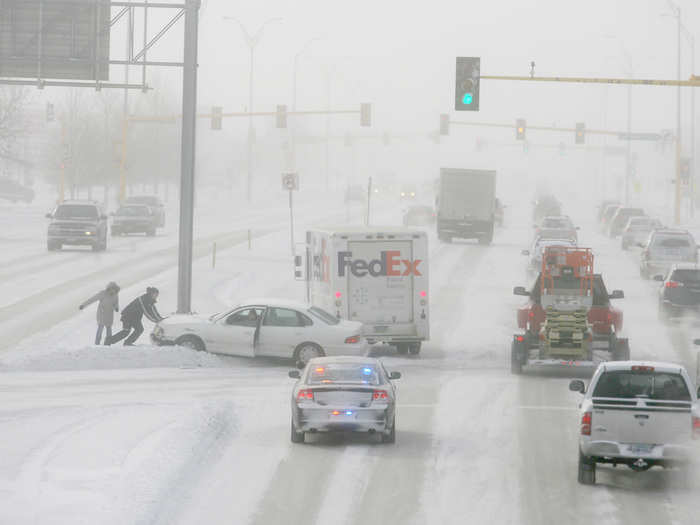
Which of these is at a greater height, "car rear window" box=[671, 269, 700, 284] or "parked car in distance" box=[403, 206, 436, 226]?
"parked car in distance" box=[403, 206, 436, 226]

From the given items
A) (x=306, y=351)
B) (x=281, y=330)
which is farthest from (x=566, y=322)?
(x=281, y=330)

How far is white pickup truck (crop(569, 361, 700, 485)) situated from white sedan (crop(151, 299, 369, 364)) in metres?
11.6

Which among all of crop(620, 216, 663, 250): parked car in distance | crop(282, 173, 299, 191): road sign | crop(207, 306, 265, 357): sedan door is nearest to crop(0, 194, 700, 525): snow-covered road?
crop(207, 306, 265, 357): sedan door

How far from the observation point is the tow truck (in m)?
25.3

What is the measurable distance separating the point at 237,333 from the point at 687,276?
1407 cm

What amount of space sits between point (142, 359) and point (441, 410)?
755cm

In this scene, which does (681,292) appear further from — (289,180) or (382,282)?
(289,180)

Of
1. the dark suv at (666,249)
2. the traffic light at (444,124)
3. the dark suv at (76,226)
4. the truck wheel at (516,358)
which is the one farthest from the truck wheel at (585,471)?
the traffic light at (444,124)

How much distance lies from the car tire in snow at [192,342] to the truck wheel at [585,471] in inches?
508

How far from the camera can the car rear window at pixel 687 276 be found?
35625mm

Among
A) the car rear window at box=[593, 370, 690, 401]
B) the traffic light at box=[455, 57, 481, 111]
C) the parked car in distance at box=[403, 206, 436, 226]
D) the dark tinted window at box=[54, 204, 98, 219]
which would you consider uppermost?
the traffic light at box=[455, 57, 481, 111]

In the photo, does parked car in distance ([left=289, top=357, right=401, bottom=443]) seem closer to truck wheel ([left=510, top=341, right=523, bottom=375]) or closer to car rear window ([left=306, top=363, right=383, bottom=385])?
car rear window ([left=306, top=363, right=383, bottom=385])

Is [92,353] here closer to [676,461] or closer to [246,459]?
[246,459]

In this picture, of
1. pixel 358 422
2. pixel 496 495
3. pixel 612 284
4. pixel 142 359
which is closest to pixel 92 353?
pixel 142 359
